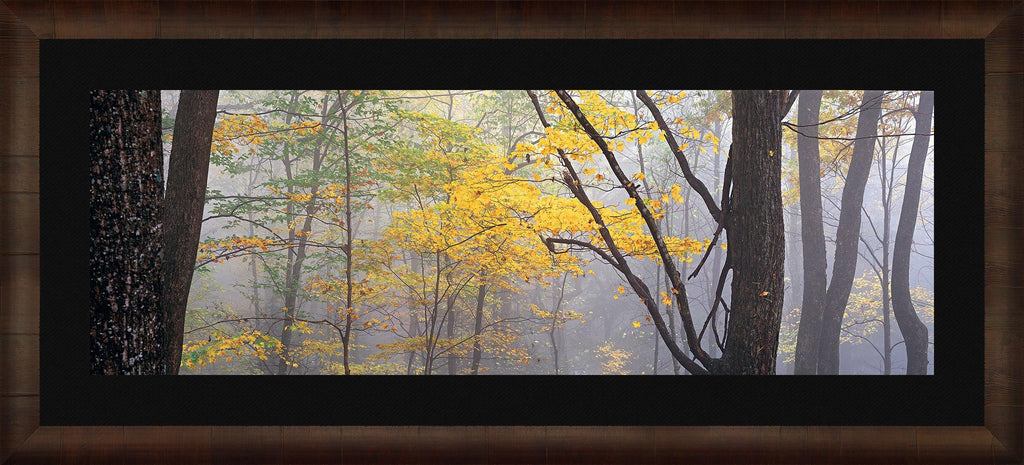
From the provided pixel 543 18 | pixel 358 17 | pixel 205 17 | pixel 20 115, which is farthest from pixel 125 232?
pixel 543 18

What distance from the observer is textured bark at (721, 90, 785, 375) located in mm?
3164

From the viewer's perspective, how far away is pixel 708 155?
1482 centimetres

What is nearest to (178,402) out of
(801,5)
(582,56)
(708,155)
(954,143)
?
(582,56)

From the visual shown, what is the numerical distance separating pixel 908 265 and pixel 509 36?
7.61 m

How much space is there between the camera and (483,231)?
21.0 ft

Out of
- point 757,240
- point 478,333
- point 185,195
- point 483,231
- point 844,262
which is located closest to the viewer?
point 757,240

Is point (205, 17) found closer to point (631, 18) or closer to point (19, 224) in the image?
point (19, 224)

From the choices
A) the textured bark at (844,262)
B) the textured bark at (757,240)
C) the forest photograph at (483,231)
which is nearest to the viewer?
the forest photograph at (483,231)

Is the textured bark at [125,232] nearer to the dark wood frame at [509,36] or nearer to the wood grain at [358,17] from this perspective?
the dark wood frame at [509,36]

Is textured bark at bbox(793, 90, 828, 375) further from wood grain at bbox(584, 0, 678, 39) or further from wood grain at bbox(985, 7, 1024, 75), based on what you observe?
wood grain at bbox(584, 0, 678, 39)

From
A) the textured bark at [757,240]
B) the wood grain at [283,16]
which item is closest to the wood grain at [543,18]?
the wood grain at [283,16]

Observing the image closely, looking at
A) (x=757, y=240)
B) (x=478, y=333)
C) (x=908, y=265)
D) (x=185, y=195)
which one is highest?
(x=185, y=195)

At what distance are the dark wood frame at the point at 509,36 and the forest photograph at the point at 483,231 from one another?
0.84ft

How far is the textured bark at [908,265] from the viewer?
7191mm
